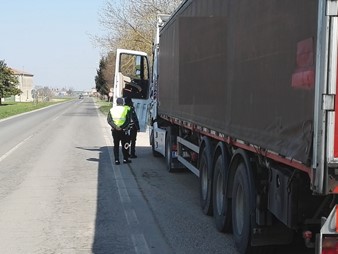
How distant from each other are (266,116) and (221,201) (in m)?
2.14

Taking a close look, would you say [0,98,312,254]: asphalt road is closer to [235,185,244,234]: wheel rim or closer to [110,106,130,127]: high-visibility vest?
[235,185,244,234]: wheel rim

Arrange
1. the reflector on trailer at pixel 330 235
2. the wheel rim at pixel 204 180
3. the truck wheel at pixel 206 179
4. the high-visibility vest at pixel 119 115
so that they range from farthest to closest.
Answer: the high-visibility vest at pixel 119 115, the wheel rim at pixel 204 180, the truck wheel at pixel 206 179, the reflector on trailer at pixel 330 235

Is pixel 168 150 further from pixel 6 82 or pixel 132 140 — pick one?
pixel 6 82

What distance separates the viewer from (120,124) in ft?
42.1

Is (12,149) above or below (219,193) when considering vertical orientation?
below

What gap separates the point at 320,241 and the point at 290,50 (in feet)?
4.99

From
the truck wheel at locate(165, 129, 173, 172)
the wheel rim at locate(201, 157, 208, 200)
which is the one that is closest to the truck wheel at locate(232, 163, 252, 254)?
the wheel rim at locate(201, 157, 208, 200)

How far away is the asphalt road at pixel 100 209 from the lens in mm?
5941

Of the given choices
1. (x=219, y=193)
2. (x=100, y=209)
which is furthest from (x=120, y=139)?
(x=219, y=193)

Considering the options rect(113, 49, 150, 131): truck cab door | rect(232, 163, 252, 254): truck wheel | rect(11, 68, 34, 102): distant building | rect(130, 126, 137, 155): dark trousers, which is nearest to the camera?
rect(232, 163, 252, 254): truck wheel

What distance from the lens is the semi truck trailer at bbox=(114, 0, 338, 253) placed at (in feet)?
11.8

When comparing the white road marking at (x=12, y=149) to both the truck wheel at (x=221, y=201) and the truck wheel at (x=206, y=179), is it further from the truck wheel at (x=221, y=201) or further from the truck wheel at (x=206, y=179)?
the truck wheel at (x=221, y=201)

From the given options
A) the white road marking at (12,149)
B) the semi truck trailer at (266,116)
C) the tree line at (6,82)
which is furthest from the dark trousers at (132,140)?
the tree line at (6,82)

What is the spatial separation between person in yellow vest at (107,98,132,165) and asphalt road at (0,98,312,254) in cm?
41
